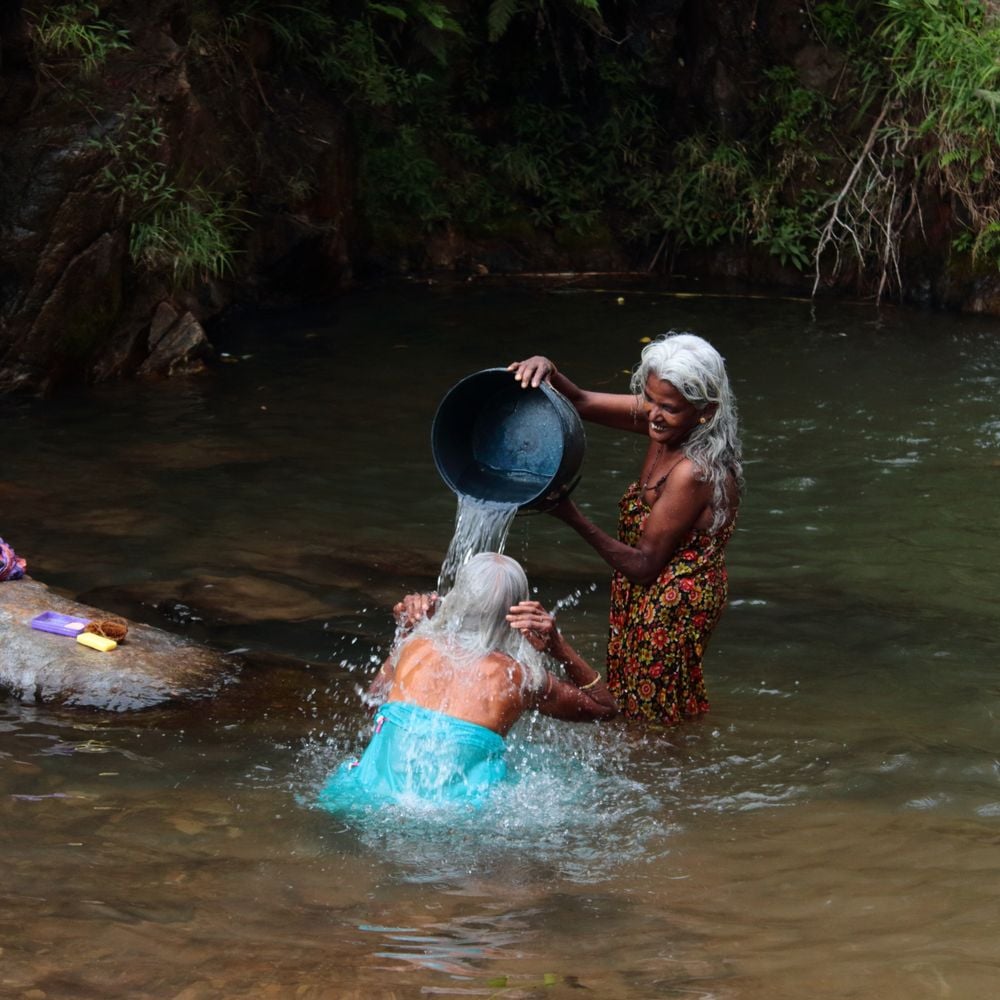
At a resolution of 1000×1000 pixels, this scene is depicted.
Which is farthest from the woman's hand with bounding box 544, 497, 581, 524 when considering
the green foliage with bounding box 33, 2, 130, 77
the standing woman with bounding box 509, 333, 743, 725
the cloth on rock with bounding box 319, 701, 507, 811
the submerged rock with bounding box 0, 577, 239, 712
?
the green foliage with bounding box 33, 2, 130, 77

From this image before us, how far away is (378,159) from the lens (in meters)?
13.8

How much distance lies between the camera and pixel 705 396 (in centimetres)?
470

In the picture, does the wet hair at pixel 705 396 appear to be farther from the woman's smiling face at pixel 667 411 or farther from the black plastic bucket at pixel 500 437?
the black plastic bucket at pixel 500 437

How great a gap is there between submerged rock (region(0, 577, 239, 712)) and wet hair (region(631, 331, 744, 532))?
6.81 feet

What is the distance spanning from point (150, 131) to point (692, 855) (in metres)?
7.21

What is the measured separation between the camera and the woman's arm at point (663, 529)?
4805 millimetres

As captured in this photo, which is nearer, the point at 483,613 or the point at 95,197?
the point at 483,613

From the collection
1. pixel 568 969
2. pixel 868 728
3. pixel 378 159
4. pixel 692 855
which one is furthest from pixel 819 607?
pixel 378 159

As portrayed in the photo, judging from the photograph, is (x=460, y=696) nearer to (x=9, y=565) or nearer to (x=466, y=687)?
(x=466, y=687)

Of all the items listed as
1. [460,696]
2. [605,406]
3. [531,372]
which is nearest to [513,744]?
[460,696]

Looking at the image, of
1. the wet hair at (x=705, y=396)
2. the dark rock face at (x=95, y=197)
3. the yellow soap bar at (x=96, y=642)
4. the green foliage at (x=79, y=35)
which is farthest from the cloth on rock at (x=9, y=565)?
the green foliage at (x=79, y=35)

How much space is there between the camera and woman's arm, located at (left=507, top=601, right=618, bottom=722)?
173 inches

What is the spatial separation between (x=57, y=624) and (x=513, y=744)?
73.8 inches

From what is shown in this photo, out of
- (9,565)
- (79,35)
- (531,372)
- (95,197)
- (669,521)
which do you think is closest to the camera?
(531,372)
